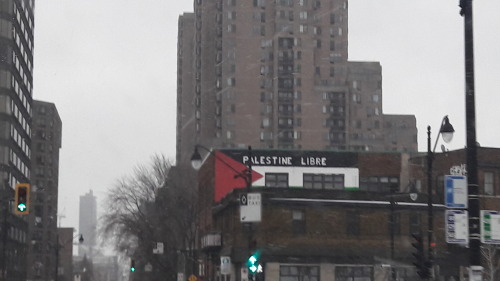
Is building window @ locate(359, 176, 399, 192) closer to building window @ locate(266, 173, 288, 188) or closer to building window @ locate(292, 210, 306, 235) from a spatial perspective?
building window @ locate(266, 173, 288, 188)

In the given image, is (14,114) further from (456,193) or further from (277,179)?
(456,193)

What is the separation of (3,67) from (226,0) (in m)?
46.8

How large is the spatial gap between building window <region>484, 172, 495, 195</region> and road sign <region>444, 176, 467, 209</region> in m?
48.3

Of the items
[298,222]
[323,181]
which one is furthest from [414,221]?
[323,181]

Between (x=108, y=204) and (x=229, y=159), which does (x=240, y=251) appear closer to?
(x=229, y=159)

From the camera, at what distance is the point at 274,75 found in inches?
5699

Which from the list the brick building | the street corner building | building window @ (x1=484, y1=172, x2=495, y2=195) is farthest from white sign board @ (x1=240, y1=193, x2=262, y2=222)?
building window @ (x1=484, y1=172, x2=495, y2=195)

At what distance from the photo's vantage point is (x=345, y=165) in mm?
73188

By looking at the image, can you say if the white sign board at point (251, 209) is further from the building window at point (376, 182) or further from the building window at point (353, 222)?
the building window at point (376, 182)

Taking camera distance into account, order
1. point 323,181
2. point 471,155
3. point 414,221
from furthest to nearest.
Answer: point 323,181
point 414,221
point 471,155

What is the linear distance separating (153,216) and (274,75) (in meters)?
65.3

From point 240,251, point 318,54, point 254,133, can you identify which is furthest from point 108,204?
point 318,54

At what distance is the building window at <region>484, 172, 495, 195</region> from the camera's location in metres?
62.9

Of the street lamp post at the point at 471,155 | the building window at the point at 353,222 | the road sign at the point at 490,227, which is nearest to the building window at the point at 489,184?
the building window at the point at 353,222
